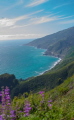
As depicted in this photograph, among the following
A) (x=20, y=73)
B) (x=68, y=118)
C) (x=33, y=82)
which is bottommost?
(x=68, y=118)

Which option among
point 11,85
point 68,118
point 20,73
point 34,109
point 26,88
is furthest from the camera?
point 20,73

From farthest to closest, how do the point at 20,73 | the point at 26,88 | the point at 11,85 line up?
the point at 20,73 < the point at 11,85 < the point at 26,88

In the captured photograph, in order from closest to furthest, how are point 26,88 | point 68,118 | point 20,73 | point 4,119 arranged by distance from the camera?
1. point 4,119
2. point 68,118
3. point 26,88
4. point 20,73

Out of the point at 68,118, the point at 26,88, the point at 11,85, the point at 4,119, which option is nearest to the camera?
the point at 4,119

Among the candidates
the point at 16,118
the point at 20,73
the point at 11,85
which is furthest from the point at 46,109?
the point at 20,73

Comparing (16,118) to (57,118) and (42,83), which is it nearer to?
(57,118)

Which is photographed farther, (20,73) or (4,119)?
(20,73)

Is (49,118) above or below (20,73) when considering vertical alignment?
below

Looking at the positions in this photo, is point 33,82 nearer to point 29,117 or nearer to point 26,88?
point 26,88

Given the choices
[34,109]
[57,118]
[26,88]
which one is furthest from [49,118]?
[26,88]
